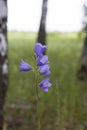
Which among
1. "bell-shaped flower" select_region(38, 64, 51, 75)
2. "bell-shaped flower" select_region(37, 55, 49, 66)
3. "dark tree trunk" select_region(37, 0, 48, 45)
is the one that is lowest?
"dark tree trunk" select_region(37, 0, 48, 45)

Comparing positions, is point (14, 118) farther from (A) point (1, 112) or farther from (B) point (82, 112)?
(A) point (1, 112)

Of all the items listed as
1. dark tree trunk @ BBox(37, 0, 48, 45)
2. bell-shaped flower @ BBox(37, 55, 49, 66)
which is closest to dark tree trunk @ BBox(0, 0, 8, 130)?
bell-shaped flower @ BBox(37, 55, 49, 66)

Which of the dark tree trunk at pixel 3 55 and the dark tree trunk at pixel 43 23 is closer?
the dark tree trunk at pixel 3 55

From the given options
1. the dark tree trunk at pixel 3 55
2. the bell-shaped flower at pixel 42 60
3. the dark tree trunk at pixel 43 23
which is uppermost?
the bell-shaped flower at pixel 42 60

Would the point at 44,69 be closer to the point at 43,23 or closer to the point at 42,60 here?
the point at 42,60

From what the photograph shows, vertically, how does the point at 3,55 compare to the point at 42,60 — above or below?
below

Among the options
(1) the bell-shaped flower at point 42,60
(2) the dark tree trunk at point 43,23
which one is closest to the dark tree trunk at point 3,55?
(1) the bell-shaped flower at point 42,60

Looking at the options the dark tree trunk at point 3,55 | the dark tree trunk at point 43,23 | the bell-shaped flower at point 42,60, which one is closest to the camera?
the bell-shaped flower at point 42,60

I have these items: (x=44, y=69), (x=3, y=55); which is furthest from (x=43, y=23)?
(x=44, y=69)

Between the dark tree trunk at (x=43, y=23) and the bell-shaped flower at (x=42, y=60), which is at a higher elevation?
the bell-shaped flower at (x=42, y=60)

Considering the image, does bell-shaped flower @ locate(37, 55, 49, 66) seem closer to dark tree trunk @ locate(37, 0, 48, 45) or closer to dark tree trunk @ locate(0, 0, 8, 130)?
dark tree trunk @ locate(0, 0, 8, 130)

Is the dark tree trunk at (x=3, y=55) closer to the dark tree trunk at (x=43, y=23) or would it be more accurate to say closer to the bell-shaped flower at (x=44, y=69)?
the bell-shaped flower at (x=44, y=69)

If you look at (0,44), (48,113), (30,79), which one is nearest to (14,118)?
(48,113)


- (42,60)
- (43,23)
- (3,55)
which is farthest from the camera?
(43,23)
